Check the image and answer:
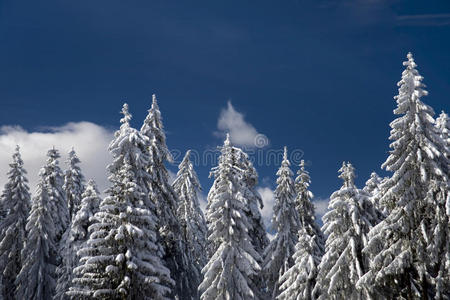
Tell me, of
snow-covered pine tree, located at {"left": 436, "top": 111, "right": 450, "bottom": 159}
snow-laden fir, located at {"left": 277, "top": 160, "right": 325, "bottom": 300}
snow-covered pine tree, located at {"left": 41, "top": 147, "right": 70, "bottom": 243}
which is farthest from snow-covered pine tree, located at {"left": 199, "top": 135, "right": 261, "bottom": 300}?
snow-covered pine tree, located at {"left": 41, "top": 147, "right": 70, "bottom": 243}

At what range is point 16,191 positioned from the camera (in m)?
38.0

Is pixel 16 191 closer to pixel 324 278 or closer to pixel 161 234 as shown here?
pixel 161 234

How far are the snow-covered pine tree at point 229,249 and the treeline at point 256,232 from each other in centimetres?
7

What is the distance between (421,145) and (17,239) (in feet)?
115

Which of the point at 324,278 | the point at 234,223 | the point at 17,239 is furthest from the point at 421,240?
the point at 17,239

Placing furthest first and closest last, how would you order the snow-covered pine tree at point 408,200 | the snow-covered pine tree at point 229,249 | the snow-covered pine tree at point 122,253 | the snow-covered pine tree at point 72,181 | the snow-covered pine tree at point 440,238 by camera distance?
the snow-covered pine tree at point 72,181
the snow-covered pine tree at point 229,249
the snow-covered pine tree at point 408,200
the snow-covered pine tree at point 440,238
the snow-covered pine tree at point 122,253

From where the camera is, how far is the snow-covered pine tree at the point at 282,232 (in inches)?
1204

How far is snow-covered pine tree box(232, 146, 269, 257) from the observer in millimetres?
29547

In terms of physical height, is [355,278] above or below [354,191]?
below

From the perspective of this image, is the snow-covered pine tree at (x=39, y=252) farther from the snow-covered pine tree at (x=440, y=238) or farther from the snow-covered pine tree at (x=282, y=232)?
the snow-covered pine tree at (x=440, y=238)

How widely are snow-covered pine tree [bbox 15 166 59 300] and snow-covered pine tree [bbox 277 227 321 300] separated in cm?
2130

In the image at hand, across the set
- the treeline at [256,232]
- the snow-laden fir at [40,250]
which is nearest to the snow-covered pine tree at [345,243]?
the treeline at [256,232]

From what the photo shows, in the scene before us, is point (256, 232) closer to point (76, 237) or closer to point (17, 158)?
point (76, 237)

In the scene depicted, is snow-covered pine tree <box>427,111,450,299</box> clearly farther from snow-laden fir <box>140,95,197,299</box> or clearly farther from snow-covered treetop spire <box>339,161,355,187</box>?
snow-laden fir <box>140,95,197,299</box>
